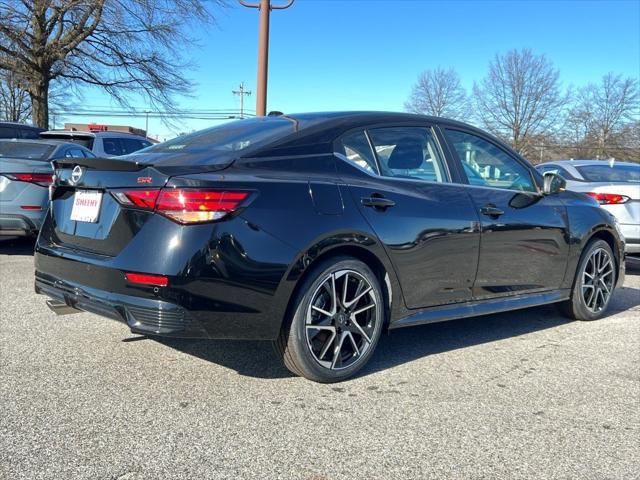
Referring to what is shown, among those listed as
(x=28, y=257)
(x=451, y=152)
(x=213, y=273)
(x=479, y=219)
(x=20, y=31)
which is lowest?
(x=28, y=257)

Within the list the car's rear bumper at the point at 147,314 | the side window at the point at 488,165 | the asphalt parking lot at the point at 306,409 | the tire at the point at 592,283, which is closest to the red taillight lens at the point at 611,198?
the tire at the point at 592,283

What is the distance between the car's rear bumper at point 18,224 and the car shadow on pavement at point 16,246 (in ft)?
3.59

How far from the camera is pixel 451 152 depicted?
418 centimetres

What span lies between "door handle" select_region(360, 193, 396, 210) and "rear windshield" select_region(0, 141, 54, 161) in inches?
213

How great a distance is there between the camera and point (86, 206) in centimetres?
334

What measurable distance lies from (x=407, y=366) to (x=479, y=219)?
1.13 m

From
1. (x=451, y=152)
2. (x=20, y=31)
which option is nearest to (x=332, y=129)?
(x=451, y=152)

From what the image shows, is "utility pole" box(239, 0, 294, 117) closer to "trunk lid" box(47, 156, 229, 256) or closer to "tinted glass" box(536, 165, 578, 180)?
"tinted glass" box(536, 165, 578, 180)

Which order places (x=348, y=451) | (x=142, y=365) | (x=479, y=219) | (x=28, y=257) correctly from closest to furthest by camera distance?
(x=348, y=451), (x=142, y=365), (x=479, y=219), (x=28, y=257)

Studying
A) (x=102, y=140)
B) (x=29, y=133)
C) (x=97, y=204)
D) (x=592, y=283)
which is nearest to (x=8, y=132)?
(x=29, y=133)

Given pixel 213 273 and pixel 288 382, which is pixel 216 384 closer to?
pixel 288 382

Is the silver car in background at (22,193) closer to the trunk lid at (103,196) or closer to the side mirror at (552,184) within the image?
the trunk lid at (103,196)

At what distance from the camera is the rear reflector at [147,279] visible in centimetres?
288

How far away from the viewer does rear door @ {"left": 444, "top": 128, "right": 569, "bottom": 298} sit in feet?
13.6
